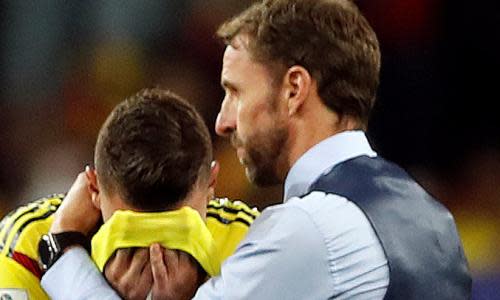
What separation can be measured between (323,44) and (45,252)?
0.44 meters

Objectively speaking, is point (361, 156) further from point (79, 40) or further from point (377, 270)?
point (79, 40)

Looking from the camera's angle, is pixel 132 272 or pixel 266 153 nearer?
pixel 132 272

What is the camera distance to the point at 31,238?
1376 mm

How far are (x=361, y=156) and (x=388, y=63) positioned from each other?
4.98 ft

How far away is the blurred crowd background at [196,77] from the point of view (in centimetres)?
286

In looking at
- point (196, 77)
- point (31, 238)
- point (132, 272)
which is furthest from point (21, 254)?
point (196, 77)

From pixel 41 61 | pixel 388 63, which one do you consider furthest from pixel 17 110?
pixel 388 63

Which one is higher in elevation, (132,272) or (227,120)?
(227,120)

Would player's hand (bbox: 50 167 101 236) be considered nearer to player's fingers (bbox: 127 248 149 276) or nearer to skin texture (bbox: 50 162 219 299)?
skin texture (bbox: 50 162 219 299)

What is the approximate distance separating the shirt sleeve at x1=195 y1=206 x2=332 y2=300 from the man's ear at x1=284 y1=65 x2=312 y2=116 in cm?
17

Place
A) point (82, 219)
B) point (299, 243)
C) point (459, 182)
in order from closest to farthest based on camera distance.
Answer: point (299, 243), point (82, 219), point (459, 182)

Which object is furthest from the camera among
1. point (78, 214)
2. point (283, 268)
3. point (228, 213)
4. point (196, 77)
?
point (196, 77)

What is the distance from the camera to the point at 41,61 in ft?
9.70

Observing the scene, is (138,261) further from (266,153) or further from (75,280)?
(266,153)
